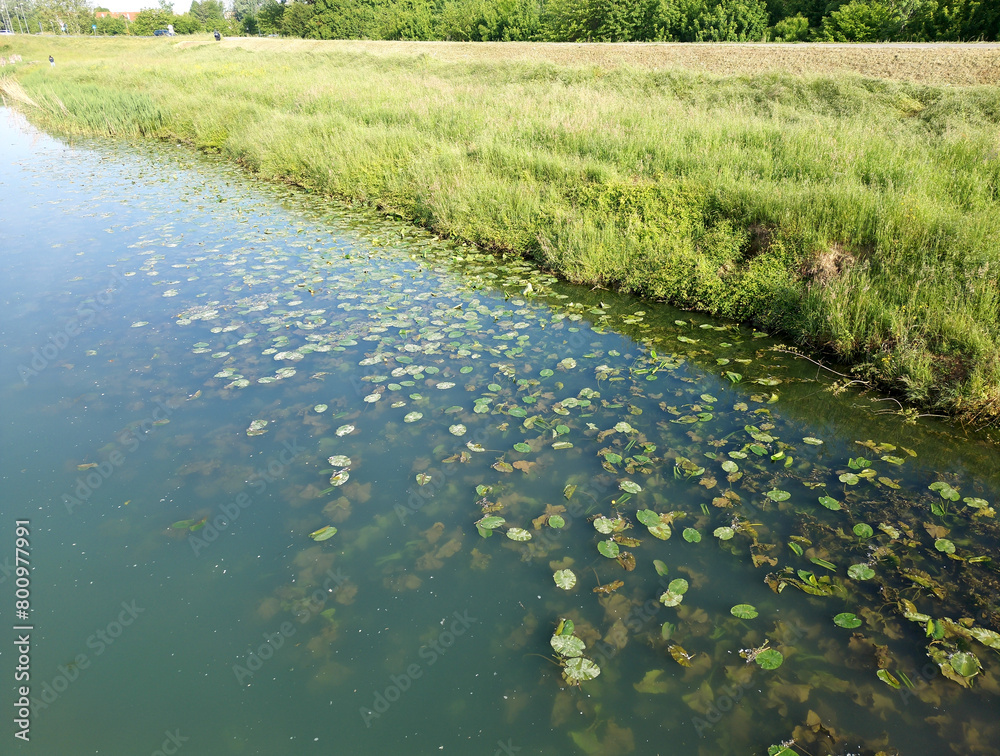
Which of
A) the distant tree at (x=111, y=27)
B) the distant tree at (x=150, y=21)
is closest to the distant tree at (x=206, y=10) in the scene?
the distant tree at (x=150, y=21)

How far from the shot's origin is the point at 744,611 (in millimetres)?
3049

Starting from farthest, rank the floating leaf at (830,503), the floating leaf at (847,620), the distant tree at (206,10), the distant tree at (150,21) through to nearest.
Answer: the distant tree at (206,10), the distant tree at (150,21), the floating leaf at (830,503), the floating leaf at (847,620)

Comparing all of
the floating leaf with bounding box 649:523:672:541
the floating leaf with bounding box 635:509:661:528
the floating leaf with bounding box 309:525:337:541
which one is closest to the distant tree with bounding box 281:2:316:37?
the floating leaf with bounding box 309:525:337:541

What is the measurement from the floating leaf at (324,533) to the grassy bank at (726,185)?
190 inches

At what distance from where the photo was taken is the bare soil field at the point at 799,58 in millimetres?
14977

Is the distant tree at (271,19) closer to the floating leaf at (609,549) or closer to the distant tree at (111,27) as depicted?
the distant tree at (111,27)

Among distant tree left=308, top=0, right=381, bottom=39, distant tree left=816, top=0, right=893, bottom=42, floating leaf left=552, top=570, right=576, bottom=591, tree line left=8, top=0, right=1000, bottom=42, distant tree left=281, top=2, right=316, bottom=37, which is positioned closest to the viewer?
floating leaf left=552, top=570, right=576, bottom=591

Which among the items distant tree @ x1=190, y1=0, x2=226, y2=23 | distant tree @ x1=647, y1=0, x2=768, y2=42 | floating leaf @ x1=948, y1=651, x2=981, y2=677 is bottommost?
floating leaf @ x1=948, y1=651, x2=981, y2=677

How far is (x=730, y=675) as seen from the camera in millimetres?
2764

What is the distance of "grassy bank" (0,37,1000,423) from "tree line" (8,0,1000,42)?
10.2 meters

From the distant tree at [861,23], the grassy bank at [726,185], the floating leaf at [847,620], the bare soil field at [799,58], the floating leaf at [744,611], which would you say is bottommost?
the floating leaf at [847,620]

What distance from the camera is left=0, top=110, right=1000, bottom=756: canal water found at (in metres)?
2.63

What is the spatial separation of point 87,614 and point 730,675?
3.45 meters

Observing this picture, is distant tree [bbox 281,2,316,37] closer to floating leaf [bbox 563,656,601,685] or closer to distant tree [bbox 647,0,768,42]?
distant tree [bbox 647,0,768,42]
